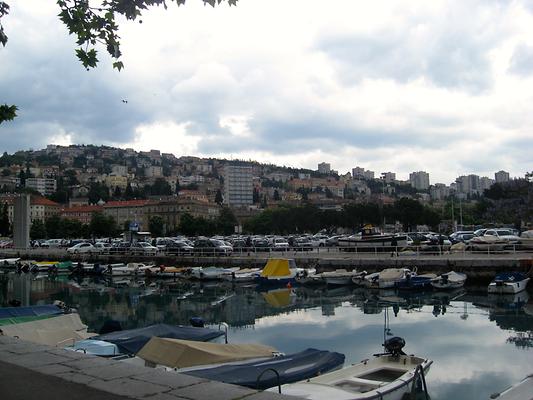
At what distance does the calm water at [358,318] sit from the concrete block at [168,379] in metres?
9.44

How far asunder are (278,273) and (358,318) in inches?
593

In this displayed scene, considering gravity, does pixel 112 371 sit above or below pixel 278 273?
above

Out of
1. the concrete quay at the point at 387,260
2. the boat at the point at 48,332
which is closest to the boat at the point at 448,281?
the concrete quay at the point at 387,260

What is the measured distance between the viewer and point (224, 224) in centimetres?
12388

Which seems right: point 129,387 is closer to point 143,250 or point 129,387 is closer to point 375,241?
point 375,241

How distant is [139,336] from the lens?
595 inches

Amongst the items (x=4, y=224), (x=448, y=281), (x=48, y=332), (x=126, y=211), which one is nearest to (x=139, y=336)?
(x=48, y=332)

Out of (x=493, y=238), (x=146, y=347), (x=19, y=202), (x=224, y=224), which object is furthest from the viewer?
(x=224, y=224)

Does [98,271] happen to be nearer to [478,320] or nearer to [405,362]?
[478,320]

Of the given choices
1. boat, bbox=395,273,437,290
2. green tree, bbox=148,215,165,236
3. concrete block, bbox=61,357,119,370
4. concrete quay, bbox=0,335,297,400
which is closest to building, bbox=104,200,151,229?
green tree, bbox=148,215,165,236

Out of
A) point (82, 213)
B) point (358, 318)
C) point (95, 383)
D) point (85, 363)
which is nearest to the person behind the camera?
point (95, 383)

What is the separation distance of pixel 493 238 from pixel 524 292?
12149 millimetres

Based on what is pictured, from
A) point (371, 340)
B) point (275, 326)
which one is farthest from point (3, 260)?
point (371, 340)

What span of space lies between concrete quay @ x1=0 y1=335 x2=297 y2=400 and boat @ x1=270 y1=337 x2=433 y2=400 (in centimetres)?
419
